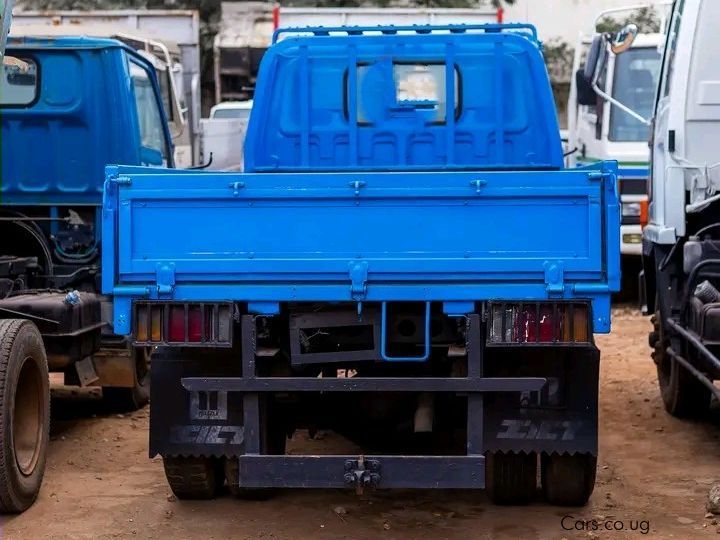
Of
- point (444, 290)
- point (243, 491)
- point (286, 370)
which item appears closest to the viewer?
point (444, 290)

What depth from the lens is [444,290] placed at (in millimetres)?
5137

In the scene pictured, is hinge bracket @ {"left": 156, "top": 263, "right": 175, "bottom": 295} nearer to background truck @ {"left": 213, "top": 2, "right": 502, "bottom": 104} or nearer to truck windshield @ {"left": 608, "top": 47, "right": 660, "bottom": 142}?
truck windshield @ {"left": 608, "top": 47, "right": 660, "bottom": 142}

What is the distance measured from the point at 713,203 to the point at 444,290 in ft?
8.61

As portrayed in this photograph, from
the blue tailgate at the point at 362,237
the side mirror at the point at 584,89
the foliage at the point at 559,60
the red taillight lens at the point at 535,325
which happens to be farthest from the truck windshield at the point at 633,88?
the foliage at the point at 559,60

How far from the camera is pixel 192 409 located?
5449 millimetres

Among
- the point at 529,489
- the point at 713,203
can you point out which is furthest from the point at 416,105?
the point at 529,489

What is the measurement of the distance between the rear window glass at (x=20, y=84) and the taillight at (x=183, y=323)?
3113 mm

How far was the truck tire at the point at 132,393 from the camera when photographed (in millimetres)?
8250

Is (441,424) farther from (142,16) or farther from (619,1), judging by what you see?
(619,1)

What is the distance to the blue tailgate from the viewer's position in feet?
16.7

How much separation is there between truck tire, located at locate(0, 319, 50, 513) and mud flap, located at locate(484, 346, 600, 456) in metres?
2.11

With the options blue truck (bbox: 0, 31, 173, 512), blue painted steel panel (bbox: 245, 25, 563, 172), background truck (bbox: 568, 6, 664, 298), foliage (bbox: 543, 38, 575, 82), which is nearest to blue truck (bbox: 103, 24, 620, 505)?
blue painted steel panel (bbox: 245, 25, 563, 172)

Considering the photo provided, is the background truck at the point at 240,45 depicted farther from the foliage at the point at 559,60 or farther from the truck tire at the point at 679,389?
the truck tire at the point at 679,389

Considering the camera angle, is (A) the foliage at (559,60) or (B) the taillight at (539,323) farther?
(A) the foliage at (559,60)
